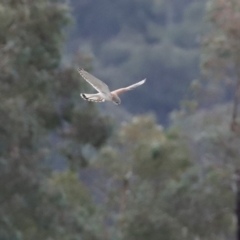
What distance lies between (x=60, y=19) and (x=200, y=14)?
4344 centimetres

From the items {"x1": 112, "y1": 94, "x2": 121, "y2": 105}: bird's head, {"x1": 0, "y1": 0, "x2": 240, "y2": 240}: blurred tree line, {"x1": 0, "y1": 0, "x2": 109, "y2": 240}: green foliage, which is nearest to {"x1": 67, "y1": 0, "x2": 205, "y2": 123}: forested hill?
{"x1": 0, "y1": 0, "x2": 240, "y2": 240}: blurred tree line

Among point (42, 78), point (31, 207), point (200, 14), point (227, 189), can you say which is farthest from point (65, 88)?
point (200, 14)

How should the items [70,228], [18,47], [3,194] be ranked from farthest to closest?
1. [70,228]
2. [3,194]
3. [18,47]

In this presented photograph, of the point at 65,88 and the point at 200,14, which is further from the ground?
the point at 200,14

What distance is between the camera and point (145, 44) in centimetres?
6162

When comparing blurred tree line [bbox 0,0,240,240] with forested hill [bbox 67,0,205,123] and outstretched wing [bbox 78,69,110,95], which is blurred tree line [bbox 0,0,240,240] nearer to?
outstretched wing [bbox 78,69,110,95]

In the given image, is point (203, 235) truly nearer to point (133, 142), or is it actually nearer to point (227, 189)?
point (227, 189)

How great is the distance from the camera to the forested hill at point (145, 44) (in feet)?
190

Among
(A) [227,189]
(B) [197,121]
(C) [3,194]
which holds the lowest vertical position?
(C) [3,194]

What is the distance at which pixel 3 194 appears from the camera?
18.7 metres

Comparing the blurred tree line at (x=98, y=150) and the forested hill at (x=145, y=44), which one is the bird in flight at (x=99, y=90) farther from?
the forested hill at (x=145, y=44)

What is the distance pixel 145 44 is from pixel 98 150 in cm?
4073

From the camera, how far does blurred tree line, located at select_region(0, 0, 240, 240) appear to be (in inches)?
715

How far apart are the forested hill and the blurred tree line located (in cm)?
3008
